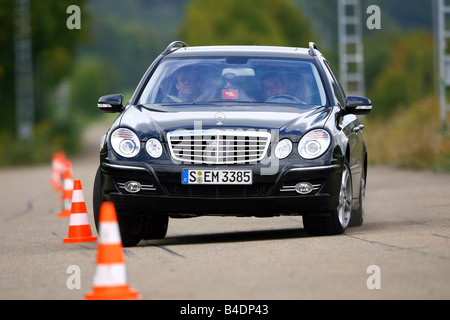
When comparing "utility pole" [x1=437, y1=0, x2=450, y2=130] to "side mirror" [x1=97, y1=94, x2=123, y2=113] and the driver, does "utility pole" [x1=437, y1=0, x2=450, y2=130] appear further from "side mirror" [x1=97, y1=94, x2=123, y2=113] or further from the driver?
"side mirror" [x1=97, y1=94, x2=123, y2=113]

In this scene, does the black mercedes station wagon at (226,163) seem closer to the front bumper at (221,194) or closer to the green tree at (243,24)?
the front bumper at (221,194)

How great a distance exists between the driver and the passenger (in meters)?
0.65

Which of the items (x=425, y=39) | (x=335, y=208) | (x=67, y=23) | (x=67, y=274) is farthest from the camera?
(x=425, y=39)

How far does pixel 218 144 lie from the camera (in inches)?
429

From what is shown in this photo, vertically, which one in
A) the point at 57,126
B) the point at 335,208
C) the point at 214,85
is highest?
the point at 214,85

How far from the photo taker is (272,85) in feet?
40.0

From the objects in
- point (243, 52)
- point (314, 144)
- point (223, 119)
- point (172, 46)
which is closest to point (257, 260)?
point (314, 144)

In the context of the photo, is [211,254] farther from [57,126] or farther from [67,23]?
[57,126]

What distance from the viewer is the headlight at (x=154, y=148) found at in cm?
1098

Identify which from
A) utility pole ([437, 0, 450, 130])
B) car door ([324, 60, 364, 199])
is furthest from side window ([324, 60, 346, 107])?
utility pole ([437, 0, 450, 130])

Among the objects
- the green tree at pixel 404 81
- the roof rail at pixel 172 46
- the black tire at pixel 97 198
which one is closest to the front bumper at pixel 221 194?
the black tire at pixel 97 198

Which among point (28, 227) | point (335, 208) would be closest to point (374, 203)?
point (28, 227)

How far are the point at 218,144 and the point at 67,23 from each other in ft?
136

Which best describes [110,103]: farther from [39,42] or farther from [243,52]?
[39,42]
